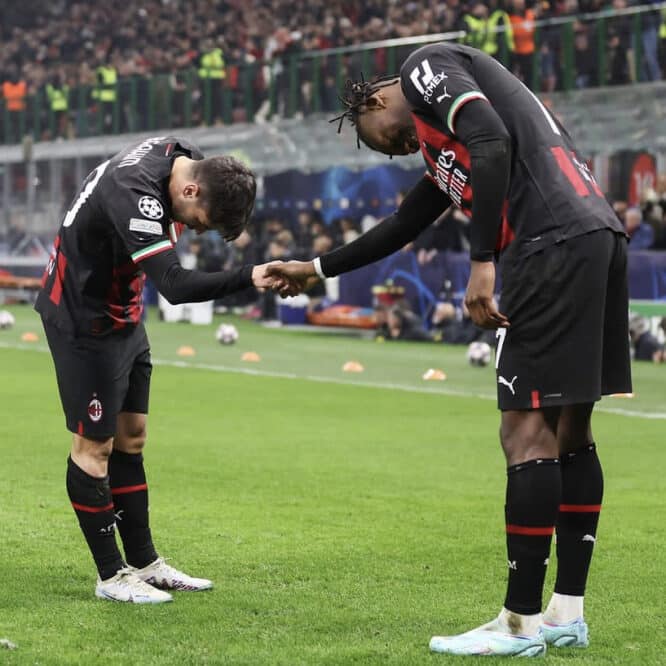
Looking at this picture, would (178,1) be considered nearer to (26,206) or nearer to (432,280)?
(26,206)

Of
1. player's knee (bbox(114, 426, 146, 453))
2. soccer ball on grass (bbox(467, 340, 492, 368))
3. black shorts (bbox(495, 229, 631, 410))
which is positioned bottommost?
soccer ball on grass (bbox(467, 340, 492, 368))

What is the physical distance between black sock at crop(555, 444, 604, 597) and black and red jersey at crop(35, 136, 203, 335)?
150 centimetres

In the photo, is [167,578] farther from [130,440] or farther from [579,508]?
[579,508]

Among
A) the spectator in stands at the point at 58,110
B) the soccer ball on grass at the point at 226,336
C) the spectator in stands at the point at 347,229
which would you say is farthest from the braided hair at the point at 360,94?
the spectator in stands at the point at 58,110

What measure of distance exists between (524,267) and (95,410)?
1.71 m

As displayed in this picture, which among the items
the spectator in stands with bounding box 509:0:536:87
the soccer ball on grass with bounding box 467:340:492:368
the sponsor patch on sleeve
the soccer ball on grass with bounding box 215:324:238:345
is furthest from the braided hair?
the spectator in stands with bounding box 509:0:536:87

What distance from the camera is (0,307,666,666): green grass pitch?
4.72m

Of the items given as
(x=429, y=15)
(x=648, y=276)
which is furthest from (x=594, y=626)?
(x=429, y=15)

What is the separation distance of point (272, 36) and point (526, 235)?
28.5m

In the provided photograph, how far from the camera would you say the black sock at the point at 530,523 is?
4438 millimetres

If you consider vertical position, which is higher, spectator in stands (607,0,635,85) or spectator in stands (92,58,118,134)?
spectator in stands (607,0,635,85)

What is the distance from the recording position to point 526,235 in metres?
4.43

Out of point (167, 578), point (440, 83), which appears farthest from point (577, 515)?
point (167, 578)

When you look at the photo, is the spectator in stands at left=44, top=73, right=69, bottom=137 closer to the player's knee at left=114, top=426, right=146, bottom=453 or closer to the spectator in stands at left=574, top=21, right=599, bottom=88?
the spectator in stands at left=574, top=21, right=599, bottom=88
